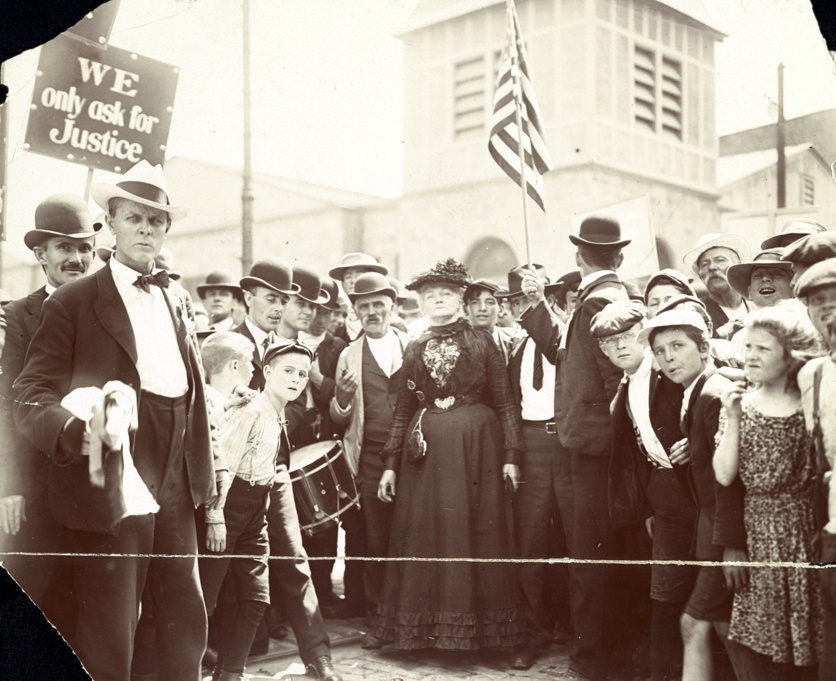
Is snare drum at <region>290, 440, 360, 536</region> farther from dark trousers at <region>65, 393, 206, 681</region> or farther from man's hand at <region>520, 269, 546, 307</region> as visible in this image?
man's hand at <region>520, 269, 546, 307</region>

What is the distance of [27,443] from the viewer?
4387mm

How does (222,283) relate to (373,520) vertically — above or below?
above

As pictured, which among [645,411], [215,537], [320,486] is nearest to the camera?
[645,411]

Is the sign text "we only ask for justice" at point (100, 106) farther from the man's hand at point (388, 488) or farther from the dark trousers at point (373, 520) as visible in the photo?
the man's hand at point (388, 488)

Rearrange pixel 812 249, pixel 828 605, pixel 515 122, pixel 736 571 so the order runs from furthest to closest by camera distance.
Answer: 1. pixel 515 122
2. pixel 812 249
3. pixel 736 571
4. pixel 828 605

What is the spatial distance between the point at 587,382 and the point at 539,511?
67 centimetres

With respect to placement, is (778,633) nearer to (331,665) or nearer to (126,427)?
(331,665)

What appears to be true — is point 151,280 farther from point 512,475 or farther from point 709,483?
point 709,483

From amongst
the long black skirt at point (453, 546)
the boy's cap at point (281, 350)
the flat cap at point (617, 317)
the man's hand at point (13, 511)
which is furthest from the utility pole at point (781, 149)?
the man's hand at point (13, 511)

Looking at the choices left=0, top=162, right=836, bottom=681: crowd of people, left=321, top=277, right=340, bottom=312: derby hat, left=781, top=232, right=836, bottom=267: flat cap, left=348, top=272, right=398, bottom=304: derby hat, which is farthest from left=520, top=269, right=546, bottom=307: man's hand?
left=781, top=232, right=836, bottom=267: flat cap

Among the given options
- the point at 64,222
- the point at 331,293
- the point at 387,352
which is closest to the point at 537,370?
the point at 387,352

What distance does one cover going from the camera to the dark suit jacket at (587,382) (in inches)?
168

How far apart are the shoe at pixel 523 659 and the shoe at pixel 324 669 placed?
821 mm

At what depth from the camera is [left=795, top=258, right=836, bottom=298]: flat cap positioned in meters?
3.84
